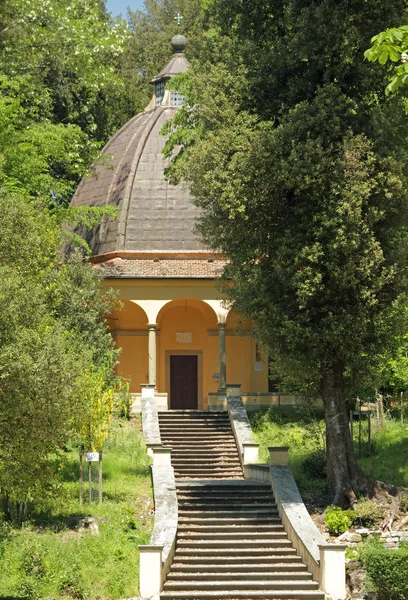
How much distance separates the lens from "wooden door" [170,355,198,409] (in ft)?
127

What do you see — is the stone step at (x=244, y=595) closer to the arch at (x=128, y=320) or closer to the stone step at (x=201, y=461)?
the stone step at (x=201, y=461)

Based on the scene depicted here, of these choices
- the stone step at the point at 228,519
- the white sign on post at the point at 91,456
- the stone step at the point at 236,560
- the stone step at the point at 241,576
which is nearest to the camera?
the stone step at the point at 241,576

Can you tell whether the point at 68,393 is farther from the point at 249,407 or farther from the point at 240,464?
the point at 249,407

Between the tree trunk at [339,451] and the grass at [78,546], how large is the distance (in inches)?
151

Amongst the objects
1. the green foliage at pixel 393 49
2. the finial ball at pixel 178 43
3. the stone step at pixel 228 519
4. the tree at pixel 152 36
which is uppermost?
the tree at pixel 152 36

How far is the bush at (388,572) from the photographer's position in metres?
18.7

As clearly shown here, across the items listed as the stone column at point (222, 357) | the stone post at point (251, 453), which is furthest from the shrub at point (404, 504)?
the stone column at point (222, 357)

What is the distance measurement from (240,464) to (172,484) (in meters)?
3.52

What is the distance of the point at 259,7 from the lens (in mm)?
24531

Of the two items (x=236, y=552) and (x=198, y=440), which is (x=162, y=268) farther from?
(x=236, y=552)

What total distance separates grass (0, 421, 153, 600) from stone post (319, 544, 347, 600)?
3.27 m

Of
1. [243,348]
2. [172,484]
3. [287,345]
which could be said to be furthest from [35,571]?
[243,348]

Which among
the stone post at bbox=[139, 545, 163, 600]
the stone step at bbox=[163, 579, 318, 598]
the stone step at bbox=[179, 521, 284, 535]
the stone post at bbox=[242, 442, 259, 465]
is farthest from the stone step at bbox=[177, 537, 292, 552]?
the stone post at bbox=[242, 442, 259, 465]

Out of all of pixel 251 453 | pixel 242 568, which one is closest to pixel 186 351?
pixel 251 453
